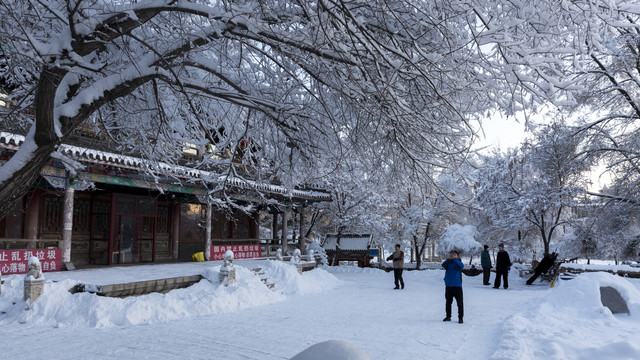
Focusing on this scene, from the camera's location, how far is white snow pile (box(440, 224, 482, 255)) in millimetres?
28094

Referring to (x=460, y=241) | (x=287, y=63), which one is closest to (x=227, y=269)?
(x=287, y=63)

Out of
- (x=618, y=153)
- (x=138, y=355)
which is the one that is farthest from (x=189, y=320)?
(x=618, y=153)

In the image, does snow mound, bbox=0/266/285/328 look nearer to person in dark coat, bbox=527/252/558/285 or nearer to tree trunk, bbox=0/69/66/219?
tree trunk, bbox=0/69/66/219

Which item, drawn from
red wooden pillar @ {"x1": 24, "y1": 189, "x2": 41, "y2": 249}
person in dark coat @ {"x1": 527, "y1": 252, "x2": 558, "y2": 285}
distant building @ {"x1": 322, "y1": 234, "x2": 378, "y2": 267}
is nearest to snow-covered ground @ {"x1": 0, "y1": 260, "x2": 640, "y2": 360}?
red wooden pillar @ {"x1": 24, "y1": 189, "x2": 41, "y2": 249}

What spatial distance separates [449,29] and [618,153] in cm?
1553

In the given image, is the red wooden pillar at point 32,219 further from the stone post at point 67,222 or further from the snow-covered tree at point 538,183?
the snow-covered tree at point 538,183

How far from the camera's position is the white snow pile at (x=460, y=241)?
28094 millimetres

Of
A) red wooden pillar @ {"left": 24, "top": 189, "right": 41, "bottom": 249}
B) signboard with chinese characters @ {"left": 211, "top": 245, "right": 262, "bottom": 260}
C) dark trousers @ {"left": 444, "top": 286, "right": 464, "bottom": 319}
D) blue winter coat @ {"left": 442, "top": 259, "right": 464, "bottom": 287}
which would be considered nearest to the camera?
dark trousers @ {"left": 444, "top": 286, "right": 464, "bottom": 319}

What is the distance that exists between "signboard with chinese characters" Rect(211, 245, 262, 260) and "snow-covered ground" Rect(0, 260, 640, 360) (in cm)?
635

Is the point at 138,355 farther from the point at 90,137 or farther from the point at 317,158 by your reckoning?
the point at 90,137

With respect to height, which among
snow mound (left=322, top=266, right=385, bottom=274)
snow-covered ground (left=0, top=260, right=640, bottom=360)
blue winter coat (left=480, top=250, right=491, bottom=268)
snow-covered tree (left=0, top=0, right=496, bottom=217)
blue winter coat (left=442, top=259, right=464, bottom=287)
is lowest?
snow mound (left=322, top=266, right=385, bottom=274)

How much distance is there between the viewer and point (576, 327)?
23.7 ft

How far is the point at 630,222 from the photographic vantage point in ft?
56.7

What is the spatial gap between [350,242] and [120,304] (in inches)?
778
